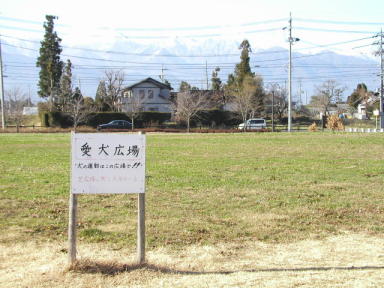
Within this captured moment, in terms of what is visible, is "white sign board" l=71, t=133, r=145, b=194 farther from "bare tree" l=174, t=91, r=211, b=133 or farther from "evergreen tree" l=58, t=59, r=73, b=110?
"evergreen tree" l=58, t=59, r=73, b=110

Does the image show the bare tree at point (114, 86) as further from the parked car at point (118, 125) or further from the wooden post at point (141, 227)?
the wooden post at point (141, 227)

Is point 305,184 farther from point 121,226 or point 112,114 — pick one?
point 112,114

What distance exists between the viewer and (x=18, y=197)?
951cm

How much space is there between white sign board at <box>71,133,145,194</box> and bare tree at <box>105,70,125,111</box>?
65.2m

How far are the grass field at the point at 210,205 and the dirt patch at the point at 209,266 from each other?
368mm

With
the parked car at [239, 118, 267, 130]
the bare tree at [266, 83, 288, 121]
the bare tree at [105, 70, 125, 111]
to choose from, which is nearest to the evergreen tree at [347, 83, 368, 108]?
the bare tree at [266, 83, 288, 121]

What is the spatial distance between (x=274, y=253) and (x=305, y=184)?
531 cm

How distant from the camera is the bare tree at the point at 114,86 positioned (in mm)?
70500

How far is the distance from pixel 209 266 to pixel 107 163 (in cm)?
173

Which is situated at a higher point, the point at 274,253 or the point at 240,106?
the point at 240,106

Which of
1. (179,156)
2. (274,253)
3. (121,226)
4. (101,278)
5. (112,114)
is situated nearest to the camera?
(101,278)

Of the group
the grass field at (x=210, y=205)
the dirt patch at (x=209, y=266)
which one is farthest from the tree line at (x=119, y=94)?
the dirt patch at (x=209, y=266)

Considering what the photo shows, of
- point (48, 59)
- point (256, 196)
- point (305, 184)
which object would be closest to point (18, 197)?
point (256, 196)

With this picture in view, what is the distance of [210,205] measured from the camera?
8875 millimetres
